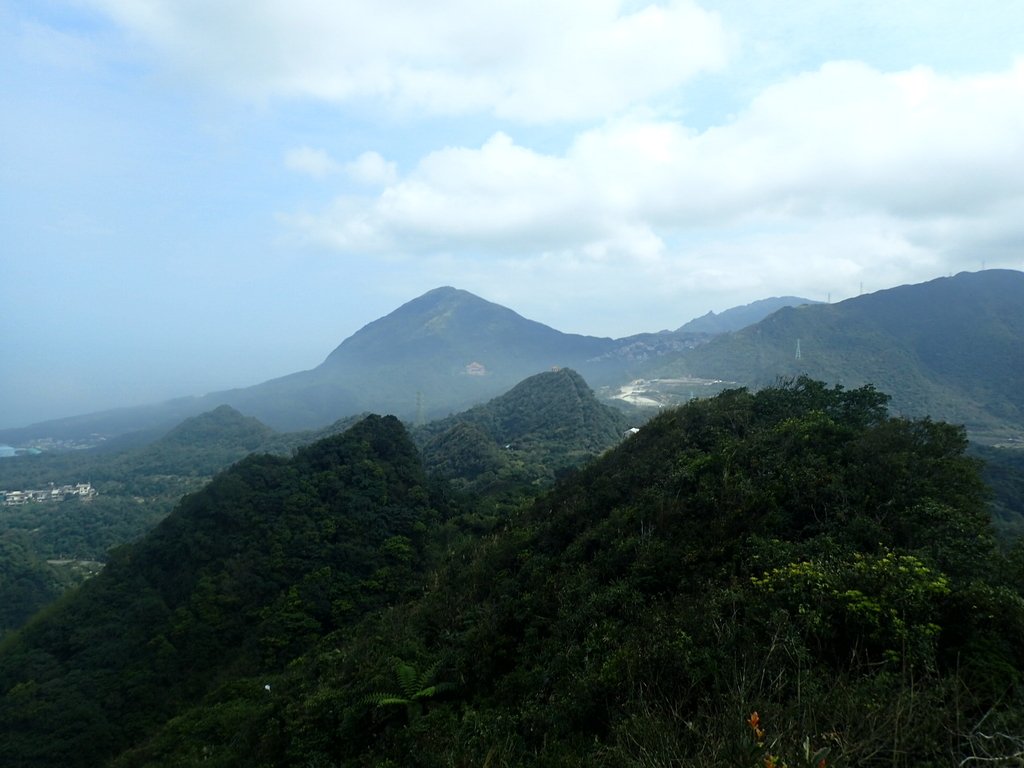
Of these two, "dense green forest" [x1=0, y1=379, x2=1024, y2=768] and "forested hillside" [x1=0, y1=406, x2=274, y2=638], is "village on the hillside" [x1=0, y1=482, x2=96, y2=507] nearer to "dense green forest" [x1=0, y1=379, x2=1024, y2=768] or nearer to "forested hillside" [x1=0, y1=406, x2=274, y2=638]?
"forested hillside" [x1=0, y1=406, x2=274, y2=638]

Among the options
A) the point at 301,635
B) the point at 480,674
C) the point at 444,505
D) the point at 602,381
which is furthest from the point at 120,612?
the point at 602,381

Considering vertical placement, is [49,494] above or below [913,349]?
below

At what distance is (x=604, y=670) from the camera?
731cm

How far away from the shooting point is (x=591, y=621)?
402 inches

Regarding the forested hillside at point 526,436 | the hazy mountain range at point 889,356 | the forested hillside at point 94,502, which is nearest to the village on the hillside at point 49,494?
the forested hillside at point 94,502

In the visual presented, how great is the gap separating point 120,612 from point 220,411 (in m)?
96.8

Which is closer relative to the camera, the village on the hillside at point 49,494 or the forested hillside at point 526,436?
the forested hillside at point 526,436

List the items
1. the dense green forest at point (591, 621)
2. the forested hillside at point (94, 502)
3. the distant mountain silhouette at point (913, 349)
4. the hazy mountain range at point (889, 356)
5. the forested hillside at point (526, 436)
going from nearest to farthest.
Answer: the dense green forest at point (591, 621)
the forested hillside at point (94, 502)
the forested hillside at point (526, 436)
the distant mountain silhouette at point (913, 349)
the hazy mountain range at point (889, 356)

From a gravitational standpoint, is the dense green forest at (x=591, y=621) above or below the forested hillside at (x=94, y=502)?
above

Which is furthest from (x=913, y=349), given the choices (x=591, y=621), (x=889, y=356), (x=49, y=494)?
(x=49, y=494)

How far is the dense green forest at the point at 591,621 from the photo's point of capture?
528 centimetres

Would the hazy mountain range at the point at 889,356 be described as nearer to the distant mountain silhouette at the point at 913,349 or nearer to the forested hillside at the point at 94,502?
the distant mountain silhouette at the point at 913,349

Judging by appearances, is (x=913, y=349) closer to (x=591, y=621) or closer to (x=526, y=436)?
(x=526, y=436)

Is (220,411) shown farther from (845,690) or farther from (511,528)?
(845,690)
